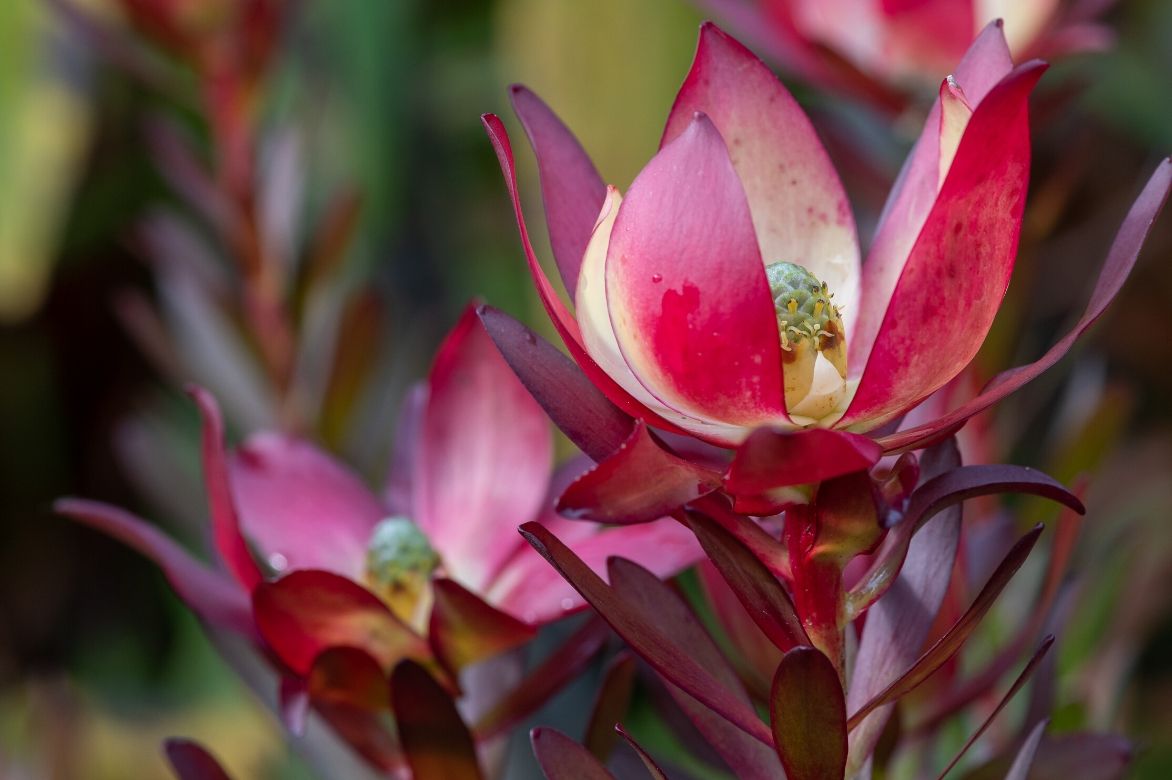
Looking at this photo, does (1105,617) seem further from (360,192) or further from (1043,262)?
(1043,262)

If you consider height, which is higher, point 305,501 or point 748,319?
point 748,319

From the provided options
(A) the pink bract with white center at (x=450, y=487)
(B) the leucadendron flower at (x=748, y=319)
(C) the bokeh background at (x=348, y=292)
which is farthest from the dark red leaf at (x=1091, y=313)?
(C) the bokeh background at (x=348, y=292)

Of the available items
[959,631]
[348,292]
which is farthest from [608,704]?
[348,292]

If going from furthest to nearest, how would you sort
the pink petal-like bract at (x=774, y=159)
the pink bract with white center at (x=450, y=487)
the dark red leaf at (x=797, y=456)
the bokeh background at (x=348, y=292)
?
the bokeh background at (x=348, y=292) < the pink bract with white center at (x=450, y=487) < the pink petal-like bract at (x=774, y=159) < the dark red leaf at (x=797, y=456)

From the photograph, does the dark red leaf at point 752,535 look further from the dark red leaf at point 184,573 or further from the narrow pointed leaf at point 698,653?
the dark red leaf at point 184,573

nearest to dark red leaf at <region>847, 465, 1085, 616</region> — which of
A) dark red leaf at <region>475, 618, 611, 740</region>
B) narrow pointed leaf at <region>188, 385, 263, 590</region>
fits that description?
dark red leaf at <region>475, 618, 611, 740</region>

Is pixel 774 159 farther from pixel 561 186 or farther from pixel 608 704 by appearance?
pixel 608 704

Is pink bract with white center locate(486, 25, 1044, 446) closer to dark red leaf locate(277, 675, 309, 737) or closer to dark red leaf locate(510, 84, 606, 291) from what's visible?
dark red leaf locate(510, 84, 606, 291)
